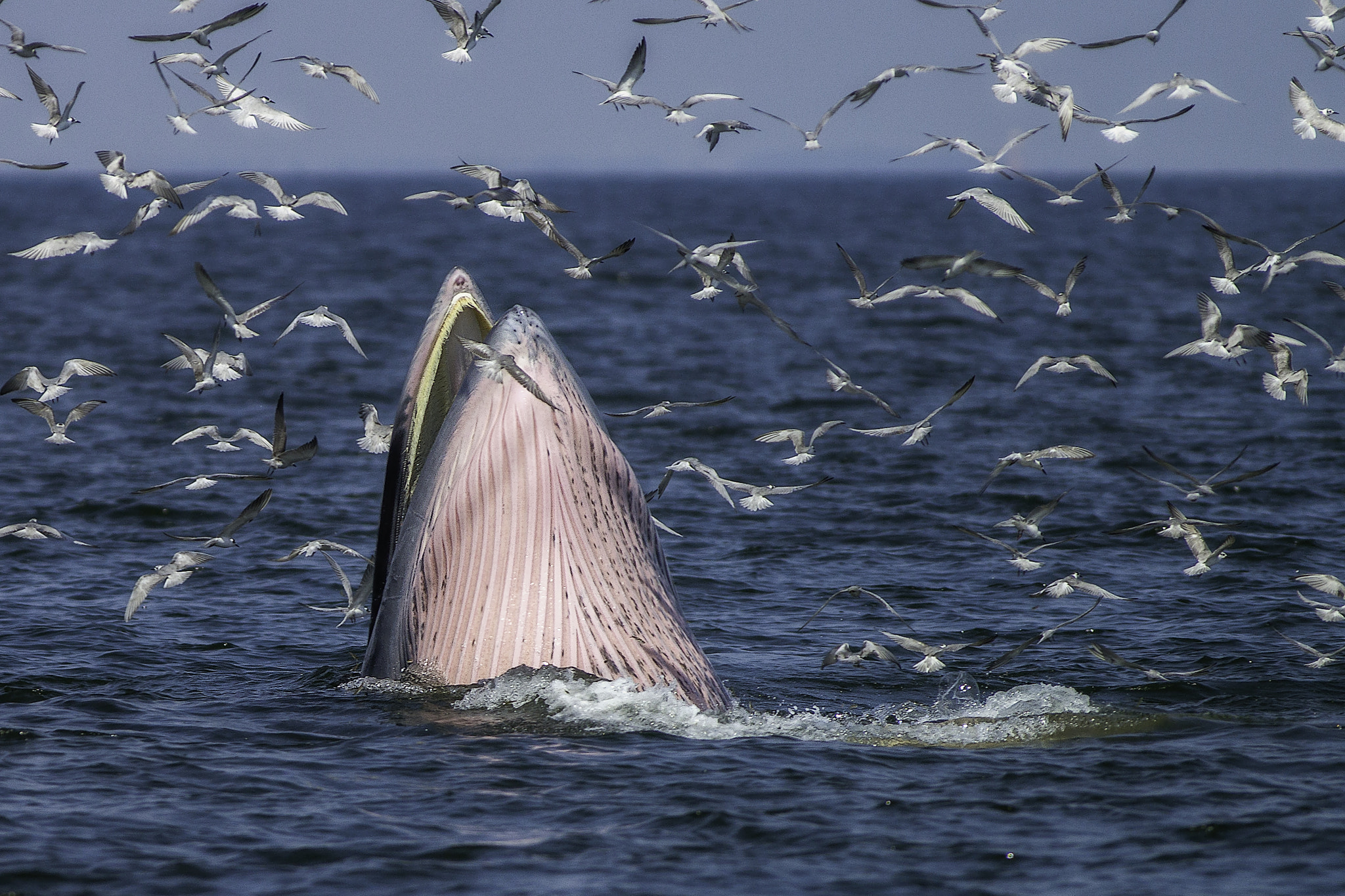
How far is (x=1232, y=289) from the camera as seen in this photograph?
472 inches

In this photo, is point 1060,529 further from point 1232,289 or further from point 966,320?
point 966,320

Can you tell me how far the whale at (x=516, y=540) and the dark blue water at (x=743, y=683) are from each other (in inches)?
10.0

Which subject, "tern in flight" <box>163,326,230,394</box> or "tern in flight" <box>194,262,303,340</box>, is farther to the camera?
"tern in flight" <box>163,326,230,394</box>

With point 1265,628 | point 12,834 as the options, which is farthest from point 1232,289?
point 12,834

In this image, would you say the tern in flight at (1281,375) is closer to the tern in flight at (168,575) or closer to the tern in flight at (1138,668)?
the tern in flight at (1138,668)

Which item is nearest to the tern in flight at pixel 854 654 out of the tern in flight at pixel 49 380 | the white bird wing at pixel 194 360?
the white bird wing at pixel 194 360

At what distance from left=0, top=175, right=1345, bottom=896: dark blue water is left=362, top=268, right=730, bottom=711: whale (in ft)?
0.83

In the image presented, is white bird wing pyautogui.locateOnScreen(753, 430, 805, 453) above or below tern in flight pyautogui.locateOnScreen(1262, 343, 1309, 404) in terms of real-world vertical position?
below

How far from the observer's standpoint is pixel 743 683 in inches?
424

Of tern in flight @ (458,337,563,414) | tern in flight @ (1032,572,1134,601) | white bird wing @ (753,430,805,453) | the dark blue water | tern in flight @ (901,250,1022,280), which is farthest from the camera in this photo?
white bird wing @ (753,430,805,453)

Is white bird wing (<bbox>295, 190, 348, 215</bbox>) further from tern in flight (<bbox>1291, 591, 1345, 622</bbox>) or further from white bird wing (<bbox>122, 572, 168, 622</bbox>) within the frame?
tern in flight (<bbox>1291, 591, 1345, 622</bbox>)

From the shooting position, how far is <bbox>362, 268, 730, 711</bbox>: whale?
797 cm

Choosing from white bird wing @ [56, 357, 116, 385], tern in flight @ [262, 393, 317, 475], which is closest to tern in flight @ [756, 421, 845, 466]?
tern in flight @ [262, 393, 317, 475]

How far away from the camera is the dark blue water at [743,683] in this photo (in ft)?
23.1
